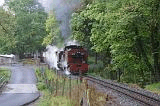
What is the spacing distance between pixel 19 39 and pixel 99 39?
3962 cm

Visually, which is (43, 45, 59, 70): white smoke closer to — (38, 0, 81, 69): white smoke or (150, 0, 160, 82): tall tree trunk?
(38, 0, 81, 69): white smoke

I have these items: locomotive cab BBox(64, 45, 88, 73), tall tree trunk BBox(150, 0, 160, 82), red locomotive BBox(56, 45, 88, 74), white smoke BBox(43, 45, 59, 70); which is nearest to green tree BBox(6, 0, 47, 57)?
white smoke BBox(43, 45, 59, 70)

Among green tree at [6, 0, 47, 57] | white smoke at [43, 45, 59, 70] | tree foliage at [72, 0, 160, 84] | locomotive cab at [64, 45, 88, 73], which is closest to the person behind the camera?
tree foliage at [72, 0, 160, 84]

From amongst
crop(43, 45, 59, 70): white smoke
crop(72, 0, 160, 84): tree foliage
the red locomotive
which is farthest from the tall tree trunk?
crop(43, 45, 59, 70): white smoke

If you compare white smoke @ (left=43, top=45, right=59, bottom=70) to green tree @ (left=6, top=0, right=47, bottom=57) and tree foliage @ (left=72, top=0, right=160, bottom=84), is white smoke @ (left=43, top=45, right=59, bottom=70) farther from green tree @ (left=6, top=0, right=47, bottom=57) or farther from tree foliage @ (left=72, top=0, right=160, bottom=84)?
tree foliage @ (left=72, top=0, right=160, bottom=84)

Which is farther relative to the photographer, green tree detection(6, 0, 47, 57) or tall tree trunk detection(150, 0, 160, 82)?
green tree detection(6, 0, 47, 57)

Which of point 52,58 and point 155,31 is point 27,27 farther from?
point 155,31

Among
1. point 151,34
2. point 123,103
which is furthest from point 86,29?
point 123,103

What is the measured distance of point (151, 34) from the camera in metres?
18.2

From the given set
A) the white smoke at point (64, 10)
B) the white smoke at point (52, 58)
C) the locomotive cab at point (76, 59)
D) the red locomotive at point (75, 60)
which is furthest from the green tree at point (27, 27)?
the locomotive cab at point (76, 59)

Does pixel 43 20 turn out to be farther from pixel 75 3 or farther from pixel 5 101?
pixel 5 101

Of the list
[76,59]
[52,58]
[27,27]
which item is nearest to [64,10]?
[76,59]

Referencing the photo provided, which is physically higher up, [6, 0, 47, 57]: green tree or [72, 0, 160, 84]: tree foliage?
[6, 0, 47, 57]: green tree

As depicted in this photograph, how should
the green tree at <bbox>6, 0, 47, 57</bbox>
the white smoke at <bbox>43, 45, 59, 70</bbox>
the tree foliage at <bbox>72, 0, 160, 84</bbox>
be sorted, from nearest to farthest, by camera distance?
1. the tree foliage at <bbox>72, 0, 160, 84</bbox>
2. the white smoke at <bbox>43, 45, 59, 70</bbox>
3. the green tree at <bbox>6, 0, 47, 57</bbox>
